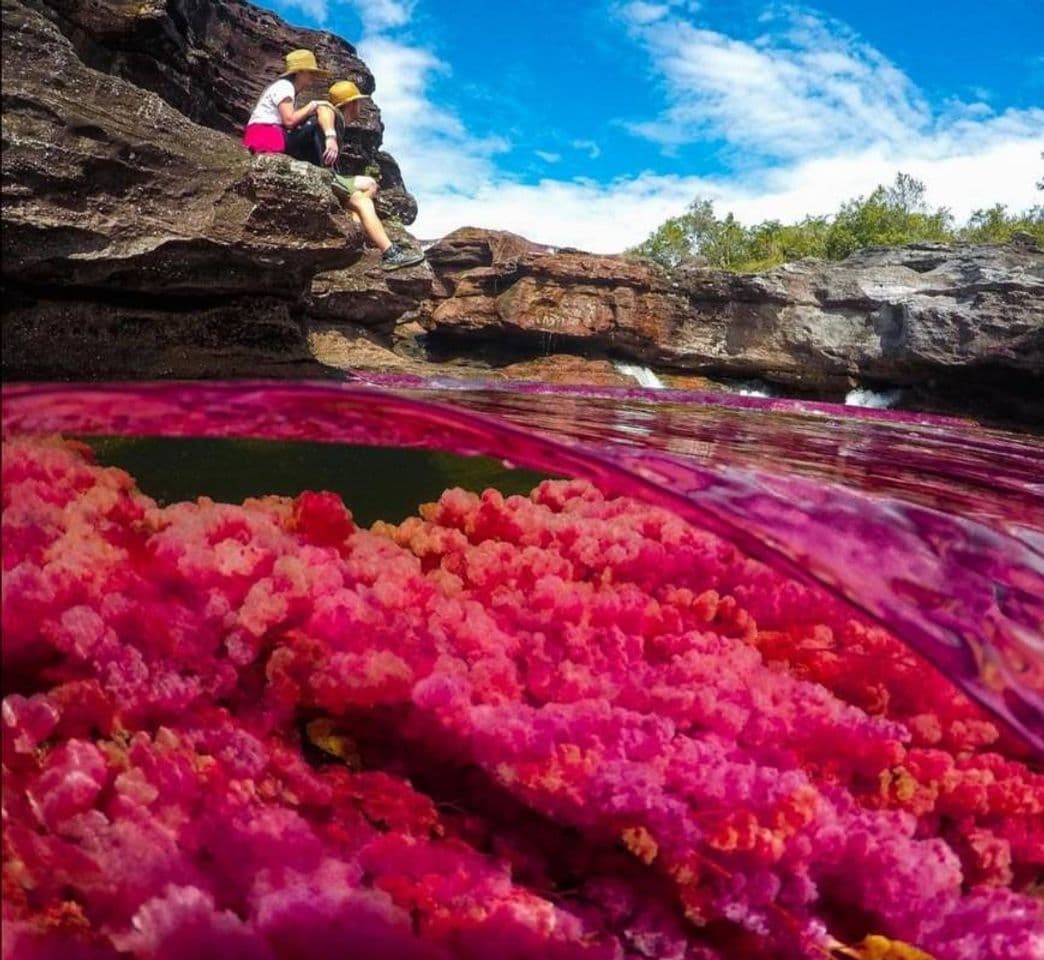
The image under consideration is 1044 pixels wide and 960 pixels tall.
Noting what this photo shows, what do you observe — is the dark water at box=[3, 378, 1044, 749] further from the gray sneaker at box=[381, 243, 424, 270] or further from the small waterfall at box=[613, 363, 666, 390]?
the small waterfall at box=[613, 363, 666, 390]

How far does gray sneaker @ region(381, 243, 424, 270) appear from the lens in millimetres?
7836

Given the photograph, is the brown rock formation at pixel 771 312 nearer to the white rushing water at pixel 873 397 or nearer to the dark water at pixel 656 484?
the white rushing water at pixel 873 397

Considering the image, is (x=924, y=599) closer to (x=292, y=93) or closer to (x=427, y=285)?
(x=292, y=93)

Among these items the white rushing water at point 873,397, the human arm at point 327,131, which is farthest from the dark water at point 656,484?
the white rushing water at point 873,397

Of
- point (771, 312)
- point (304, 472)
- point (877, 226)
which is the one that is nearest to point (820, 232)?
point (877, 226)

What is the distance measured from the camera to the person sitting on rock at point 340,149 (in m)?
6.60

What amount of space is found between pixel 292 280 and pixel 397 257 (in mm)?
3974

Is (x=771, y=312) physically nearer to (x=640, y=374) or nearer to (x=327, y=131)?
(x=640, y=374)

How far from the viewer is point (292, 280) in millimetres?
4191

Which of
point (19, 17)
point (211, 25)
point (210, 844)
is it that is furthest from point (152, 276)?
point (211, 25)

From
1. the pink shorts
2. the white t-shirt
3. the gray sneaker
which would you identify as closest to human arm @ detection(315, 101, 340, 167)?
the white t-shirt

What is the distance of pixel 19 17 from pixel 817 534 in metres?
2.75

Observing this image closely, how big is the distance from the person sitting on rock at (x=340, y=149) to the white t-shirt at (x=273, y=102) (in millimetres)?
315

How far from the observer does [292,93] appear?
6.38 meters
